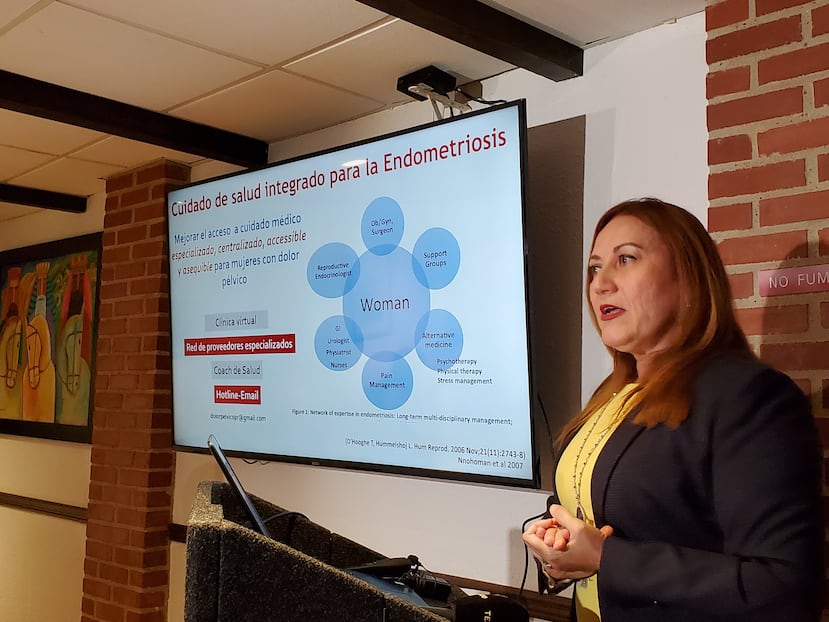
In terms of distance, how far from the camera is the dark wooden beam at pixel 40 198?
158 inches

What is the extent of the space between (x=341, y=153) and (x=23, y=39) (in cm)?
98

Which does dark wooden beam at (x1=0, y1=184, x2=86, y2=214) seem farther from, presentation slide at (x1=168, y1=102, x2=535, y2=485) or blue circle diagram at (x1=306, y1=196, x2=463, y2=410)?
blue circle diagram at (x1=306, y1=196, x2=463, y2=410)

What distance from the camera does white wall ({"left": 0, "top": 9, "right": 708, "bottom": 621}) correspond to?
2.04 meters

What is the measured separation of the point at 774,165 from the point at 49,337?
3.75 m

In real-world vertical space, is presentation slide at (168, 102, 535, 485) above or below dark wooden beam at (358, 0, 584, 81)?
A: below

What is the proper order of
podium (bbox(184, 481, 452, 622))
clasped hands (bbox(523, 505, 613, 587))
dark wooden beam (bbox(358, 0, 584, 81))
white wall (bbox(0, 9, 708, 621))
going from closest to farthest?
podium (bbox(184, 481, 452, 622)) → clasped hands (bbox(523, 505, 613, 587)) → dark wooden beam (bbox(358, 0, 584, 81)) → white wall (bbox(0, 9, 708, 621))

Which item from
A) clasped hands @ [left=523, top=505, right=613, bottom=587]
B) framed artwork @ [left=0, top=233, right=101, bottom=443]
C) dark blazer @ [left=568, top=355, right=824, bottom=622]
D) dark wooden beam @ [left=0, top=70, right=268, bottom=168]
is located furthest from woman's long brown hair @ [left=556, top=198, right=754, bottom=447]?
framed artwork @ [left=0, top=233, right=101, bottom=443]

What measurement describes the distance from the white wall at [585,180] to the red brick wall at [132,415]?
0.49m

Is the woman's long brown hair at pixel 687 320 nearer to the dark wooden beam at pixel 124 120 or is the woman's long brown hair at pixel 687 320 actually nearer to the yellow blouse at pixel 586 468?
the yellow blouse at pixel 586 468

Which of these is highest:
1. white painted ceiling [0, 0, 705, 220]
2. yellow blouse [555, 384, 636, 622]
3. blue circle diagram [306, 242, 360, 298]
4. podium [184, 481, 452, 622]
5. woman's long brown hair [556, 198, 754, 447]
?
white painted ceiling [0, 0, 705, 220]

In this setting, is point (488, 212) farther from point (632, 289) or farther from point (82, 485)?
point (82, 485)

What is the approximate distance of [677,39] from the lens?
206 centimetres

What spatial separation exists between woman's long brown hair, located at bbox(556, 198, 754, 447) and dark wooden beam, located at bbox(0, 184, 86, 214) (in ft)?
11.4

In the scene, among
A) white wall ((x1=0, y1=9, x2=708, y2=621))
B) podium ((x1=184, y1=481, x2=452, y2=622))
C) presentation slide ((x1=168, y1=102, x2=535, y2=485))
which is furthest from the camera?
presentation slide ((x1=168, y1=102, x2=535, y2=485))
